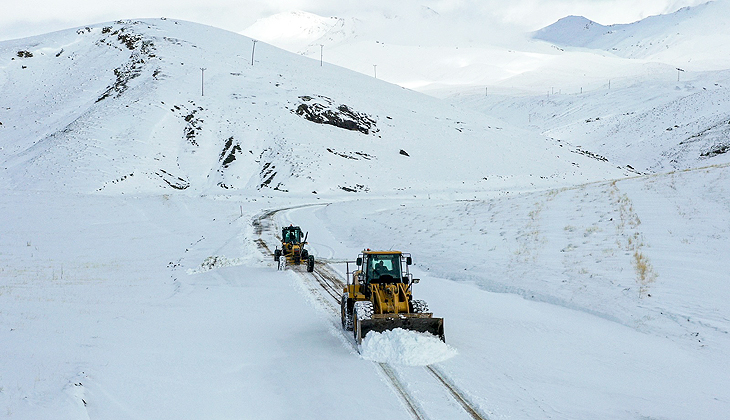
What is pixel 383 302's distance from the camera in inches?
485

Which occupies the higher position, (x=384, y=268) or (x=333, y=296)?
(x=384, y=268)

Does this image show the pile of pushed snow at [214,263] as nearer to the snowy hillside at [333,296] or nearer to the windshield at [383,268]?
the snowy hillside at [333,296]

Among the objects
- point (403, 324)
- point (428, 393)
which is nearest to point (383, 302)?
point (403, 324)

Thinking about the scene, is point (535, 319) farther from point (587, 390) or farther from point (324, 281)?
point (324, 281)

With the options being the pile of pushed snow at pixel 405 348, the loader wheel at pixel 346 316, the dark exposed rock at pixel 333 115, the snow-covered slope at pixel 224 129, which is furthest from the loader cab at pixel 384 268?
the dark exposed rock at pixel 333 115

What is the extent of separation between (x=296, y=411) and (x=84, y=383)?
10.7 feet

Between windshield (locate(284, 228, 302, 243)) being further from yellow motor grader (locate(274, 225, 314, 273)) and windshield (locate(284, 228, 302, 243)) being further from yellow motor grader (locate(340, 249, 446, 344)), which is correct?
yellow motor grader (locate(340, 249, 446, 344))

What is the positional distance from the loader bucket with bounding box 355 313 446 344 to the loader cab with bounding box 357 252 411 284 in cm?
159

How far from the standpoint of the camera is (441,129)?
8756cm

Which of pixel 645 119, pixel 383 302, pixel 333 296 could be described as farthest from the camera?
pixel 645 119

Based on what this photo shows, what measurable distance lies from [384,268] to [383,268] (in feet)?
0.08

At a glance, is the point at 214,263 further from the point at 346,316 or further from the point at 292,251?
the point at 346,316

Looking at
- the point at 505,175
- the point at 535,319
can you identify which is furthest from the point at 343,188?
the point at 535,319

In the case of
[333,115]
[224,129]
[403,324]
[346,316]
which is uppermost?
[333,115]
